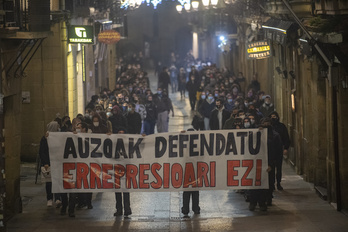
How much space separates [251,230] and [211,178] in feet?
5.53

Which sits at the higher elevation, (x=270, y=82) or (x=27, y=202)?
(x=270, y=82)

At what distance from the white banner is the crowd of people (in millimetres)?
423

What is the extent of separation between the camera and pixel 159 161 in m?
18.0

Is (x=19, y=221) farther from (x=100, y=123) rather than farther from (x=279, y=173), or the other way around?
(x=279, y=173)

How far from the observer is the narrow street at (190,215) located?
1716 centimetres

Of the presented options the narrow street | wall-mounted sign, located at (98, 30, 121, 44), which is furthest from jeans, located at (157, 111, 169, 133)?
the narrow street

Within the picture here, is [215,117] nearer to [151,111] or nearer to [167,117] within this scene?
[151,111]

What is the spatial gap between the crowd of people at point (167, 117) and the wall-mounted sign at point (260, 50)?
1316mm

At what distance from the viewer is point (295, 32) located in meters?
24.0

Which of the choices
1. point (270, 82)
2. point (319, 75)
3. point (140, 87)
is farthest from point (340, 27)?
point (140, 87)

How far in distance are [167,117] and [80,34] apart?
5.48 meters

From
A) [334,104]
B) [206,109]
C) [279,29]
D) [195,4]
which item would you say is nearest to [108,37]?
[206,109]

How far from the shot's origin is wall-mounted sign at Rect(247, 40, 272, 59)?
2959 centimetres

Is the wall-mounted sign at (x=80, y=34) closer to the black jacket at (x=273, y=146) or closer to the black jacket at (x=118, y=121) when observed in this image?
the black jacket at (x=118, y=121)
